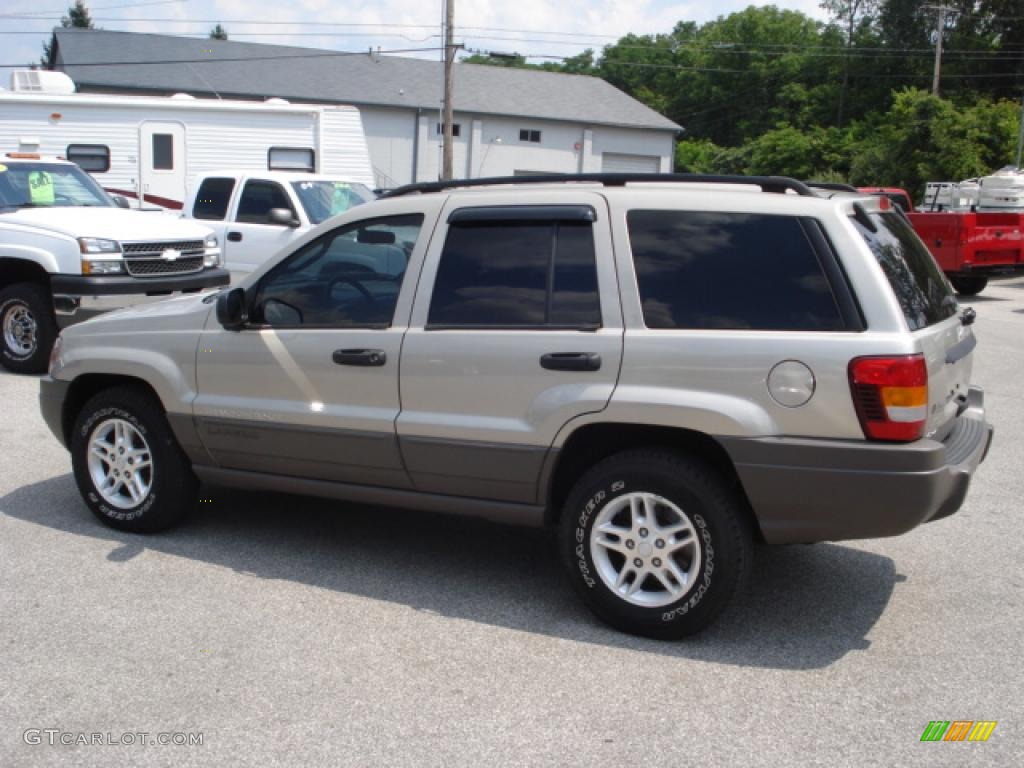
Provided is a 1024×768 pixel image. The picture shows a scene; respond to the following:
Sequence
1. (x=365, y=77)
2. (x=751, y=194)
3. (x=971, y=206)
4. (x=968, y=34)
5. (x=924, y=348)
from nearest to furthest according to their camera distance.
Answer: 1. (x=924, y=348)
2. (x=751, y=194)
3. (x=971, y=206)
4. (x=365, y=77)
5. (x=968, y=34)

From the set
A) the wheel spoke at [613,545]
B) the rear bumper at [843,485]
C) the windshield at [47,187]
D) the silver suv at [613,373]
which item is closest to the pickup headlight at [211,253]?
the windshield at [47,187]

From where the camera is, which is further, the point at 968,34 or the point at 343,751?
the point at 968,34

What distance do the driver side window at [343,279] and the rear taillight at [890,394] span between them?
2099 millimetres

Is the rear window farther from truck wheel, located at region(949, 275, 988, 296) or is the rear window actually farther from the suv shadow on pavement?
truck wheel, located at region(949, 275, 988, 296)

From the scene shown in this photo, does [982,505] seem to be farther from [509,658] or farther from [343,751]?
[343,751]

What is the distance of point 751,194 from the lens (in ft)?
14.8

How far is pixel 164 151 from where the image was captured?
57.2 feet

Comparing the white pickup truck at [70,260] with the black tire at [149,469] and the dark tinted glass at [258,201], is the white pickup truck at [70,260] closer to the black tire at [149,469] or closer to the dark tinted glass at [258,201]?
the dark tinted glass at [258,201]

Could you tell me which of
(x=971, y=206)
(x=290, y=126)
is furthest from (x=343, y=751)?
(x=971, y=206)

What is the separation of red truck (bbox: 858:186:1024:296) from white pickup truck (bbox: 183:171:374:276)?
10.5m

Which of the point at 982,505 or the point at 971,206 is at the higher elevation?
the point at 971,206

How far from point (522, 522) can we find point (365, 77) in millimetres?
48769

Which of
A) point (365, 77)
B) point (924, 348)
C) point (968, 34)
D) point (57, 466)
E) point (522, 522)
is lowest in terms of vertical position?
point (57, 466)

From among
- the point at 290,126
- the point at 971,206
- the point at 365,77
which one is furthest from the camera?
the point at 365,77
